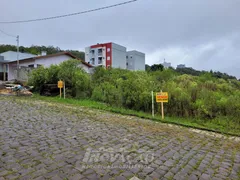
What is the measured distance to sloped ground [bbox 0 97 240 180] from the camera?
7.22 ft

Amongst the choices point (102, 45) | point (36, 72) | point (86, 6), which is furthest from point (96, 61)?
point (86, 6)

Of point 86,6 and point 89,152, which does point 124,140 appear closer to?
point 89,152

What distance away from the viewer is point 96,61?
45.8 metres

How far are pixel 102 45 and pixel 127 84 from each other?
39035mm

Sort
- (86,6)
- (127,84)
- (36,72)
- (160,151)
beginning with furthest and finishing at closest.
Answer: (36,72) → (86,6) → (127,84) → (160,151)

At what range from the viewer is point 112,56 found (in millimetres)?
42938

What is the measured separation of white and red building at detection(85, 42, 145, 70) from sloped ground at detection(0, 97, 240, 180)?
121ft

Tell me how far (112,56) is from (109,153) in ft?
136

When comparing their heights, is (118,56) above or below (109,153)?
above

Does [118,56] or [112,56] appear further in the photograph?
[118,56]

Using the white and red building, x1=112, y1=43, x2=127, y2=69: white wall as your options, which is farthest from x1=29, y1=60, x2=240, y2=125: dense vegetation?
x1=112, y1=43, x2=127, y2=69: white wall

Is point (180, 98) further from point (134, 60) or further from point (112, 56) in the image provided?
point (134, 60)

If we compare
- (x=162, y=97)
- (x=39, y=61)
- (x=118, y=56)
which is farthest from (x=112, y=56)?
(x=162, y=97)

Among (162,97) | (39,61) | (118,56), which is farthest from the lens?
(118,56)
